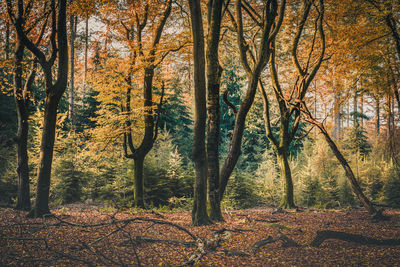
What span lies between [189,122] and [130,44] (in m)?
12.7

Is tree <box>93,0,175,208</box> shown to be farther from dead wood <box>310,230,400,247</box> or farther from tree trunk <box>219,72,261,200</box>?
dead wood <box>310,230,400,247</box>

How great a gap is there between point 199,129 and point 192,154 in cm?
61

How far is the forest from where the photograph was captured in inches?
181

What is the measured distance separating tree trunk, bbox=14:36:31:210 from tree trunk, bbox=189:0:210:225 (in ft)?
16.6

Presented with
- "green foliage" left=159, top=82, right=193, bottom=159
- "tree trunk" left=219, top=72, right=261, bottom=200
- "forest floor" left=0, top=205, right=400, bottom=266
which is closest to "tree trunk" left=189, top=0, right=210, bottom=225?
"forest floor" left=0, top=205, right=400, bottom=266

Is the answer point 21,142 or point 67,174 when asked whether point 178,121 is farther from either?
point 21,142

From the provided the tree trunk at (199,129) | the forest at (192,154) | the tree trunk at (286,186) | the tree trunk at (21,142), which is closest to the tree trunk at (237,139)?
the forest at (192,154)

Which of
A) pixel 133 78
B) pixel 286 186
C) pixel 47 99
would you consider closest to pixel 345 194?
pixel 286 186

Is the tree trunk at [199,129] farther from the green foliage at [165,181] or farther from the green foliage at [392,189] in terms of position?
the green foliage at [392,189]

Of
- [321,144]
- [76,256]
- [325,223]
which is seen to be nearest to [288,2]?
[321,144]

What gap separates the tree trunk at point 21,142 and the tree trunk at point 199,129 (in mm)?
5049

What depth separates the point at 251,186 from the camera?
11727mm

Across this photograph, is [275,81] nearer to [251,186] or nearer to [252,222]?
[251,186]

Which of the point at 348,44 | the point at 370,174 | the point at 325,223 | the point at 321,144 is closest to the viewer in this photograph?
the point at 325,223
